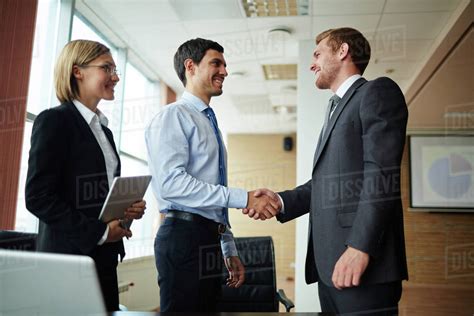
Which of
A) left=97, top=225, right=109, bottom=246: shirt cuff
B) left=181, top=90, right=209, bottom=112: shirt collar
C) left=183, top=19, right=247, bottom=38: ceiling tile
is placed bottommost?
left=97, top=225, right=109, bottom=246: shirt cuff

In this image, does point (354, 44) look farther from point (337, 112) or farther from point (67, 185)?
point (67, 185)

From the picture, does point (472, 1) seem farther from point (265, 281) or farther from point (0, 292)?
point (0, 292)

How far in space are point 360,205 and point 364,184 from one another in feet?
0.23

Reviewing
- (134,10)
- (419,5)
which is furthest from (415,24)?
(134,10)

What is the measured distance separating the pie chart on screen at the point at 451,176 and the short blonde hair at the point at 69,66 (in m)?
7.76

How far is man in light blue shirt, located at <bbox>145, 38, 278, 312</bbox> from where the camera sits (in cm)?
150

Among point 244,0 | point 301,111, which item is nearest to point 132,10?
point 244,0

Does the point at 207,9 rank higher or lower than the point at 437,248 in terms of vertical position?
higher

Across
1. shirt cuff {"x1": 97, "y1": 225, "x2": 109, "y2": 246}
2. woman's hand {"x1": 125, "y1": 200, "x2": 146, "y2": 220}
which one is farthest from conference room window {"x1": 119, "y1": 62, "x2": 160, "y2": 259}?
shirt cuff {"x1": 97, "y1": 225, "x2": 109, "y2": 246}

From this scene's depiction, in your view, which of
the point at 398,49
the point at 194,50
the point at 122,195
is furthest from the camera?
the point at 398,49

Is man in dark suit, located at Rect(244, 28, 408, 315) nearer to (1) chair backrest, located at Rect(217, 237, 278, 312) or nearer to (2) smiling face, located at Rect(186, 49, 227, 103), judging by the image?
(2) smiling face, located at Rect(186, 49, 227, 103)

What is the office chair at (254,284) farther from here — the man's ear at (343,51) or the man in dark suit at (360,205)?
the man's ear at (343,51)

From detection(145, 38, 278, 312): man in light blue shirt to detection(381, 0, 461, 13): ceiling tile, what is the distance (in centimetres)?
258

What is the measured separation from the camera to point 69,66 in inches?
60.2
